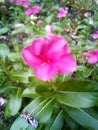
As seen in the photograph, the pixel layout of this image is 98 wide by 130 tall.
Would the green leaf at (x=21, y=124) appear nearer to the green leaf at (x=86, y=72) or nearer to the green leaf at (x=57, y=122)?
the green leaf at (x=57, y=122)

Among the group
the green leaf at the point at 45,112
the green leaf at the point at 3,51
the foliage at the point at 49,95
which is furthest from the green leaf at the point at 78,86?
the green leaf at the point at 3,51

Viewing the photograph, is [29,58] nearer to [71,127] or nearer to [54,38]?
[54,38]

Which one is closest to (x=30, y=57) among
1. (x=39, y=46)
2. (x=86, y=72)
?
(x=39, y=46)

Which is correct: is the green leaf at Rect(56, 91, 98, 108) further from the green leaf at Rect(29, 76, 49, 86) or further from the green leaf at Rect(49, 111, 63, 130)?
the green leaf at Rect(49, 111, 63, 130)

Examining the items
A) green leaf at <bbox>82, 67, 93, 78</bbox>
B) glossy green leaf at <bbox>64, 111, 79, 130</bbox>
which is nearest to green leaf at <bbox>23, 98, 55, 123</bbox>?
glossy green leaf at <bbox>64, 111, 79, 130</bbox>

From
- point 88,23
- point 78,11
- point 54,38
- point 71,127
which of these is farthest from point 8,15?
point 54,38
